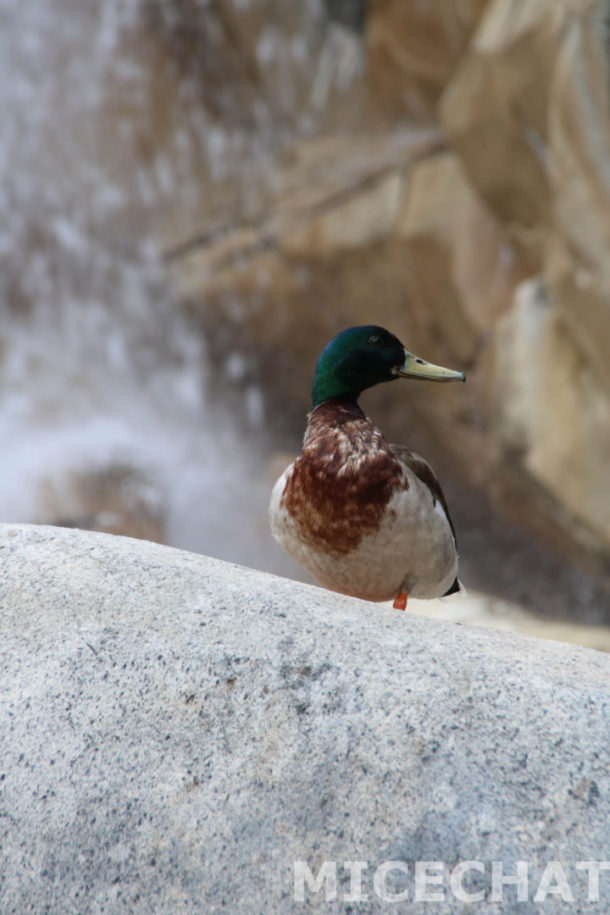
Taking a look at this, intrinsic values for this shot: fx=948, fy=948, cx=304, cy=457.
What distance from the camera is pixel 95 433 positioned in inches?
342

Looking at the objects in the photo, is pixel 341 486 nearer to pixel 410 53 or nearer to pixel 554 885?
pixel 554 885

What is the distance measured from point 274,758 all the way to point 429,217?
636 cm

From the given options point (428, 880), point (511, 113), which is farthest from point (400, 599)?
point (511, 113)

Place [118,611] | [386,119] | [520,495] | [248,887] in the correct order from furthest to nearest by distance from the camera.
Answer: [386,119] → [520,495] → [118,611] → [248,887]

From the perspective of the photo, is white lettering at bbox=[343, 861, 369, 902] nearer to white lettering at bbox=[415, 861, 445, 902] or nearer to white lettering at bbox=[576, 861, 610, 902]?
white lettering at bbox=[415, 861, 445, 902]

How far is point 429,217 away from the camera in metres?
7.59

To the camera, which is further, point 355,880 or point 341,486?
point 341,486

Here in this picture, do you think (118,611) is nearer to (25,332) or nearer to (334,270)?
(334,270)

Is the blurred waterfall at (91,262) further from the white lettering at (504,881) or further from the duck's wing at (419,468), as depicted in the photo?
the white lettering at (504,881)

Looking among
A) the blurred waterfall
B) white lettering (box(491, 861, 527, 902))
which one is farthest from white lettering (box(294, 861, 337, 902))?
the blurred waterfall

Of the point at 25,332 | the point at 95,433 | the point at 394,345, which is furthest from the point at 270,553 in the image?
the point at 394,345

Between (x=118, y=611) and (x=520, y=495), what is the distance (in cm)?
551

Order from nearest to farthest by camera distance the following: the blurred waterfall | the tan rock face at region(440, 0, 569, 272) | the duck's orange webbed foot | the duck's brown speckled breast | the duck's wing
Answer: the duck's brown speckled breast < the duck's orange webbed foot < the duck's wing < the tan rock face at region(440, 0, 569, 272) < the blurred waterfall

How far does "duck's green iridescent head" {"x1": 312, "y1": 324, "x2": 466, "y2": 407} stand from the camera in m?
2.93
